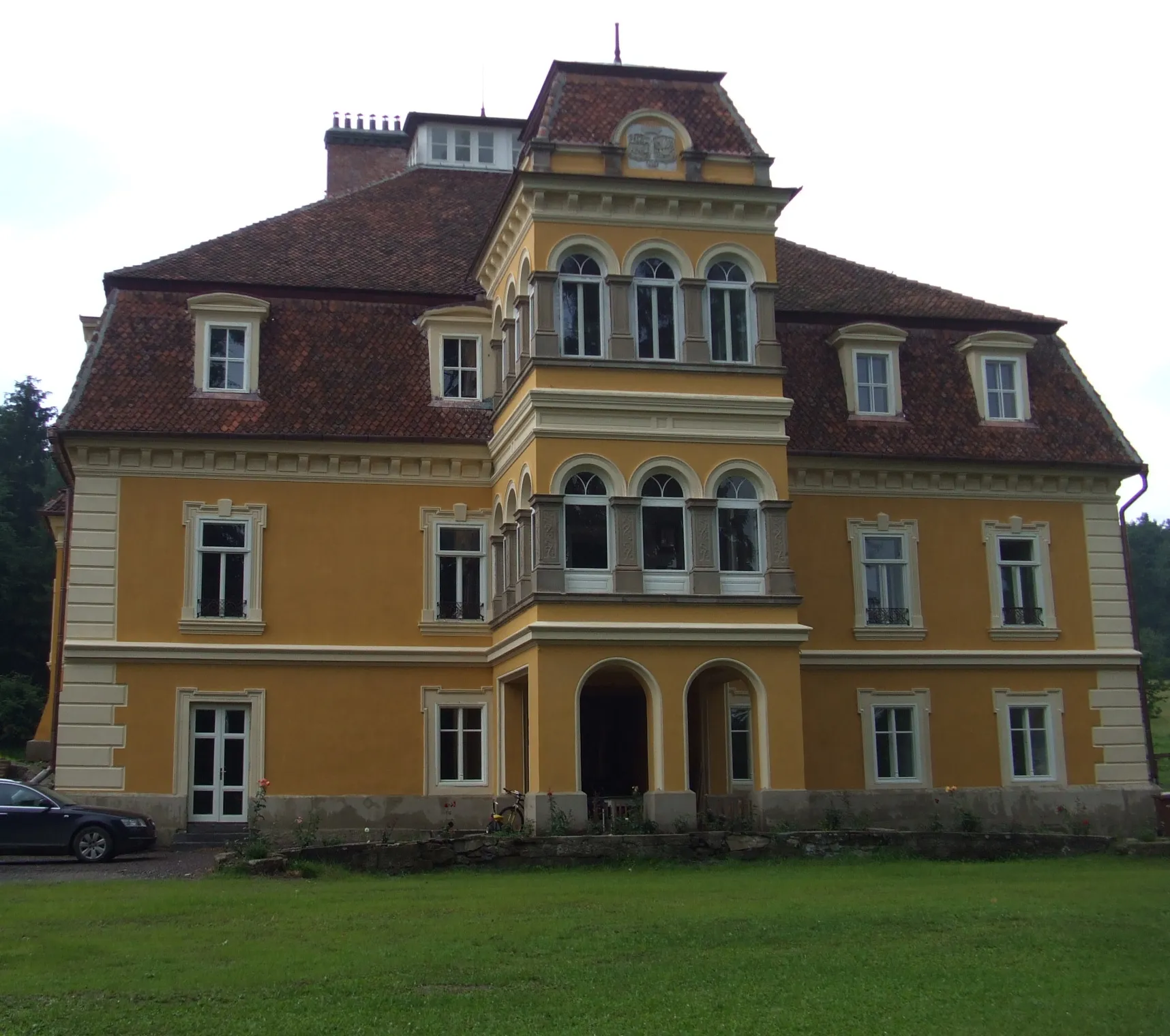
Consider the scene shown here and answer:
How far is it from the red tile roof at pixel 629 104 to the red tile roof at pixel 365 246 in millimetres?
5022

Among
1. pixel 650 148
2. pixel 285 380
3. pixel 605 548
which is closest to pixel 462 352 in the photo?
pixel 285 380

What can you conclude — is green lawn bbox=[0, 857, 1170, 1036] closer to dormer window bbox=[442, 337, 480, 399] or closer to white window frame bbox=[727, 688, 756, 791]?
white window frame bbox=[727, 688, 756, 791]

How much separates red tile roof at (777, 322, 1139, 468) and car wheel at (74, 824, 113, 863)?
14940mm

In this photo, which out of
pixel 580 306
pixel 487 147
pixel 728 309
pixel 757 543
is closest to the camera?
pixel 757 543

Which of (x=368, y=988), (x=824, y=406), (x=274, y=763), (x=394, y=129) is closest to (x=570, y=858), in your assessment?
(x=274, y=763)

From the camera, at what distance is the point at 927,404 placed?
30.9m

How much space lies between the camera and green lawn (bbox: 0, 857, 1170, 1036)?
11.0 metres

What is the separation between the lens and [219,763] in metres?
27.4

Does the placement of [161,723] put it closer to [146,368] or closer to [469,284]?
[146,368]

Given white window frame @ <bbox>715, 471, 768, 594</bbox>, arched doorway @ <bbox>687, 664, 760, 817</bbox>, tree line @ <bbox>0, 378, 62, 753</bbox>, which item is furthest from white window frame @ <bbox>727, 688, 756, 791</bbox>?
tree line @ <bbox>0, 378, 62, 753</bbox>

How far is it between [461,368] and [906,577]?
1018 centimetres

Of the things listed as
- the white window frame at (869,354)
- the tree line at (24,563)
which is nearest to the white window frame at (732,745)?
the white window frame at (869,354)

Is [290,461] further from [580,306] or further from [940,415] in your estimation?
[940,415]

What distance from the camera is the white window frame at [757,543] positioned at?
25.5 meters
